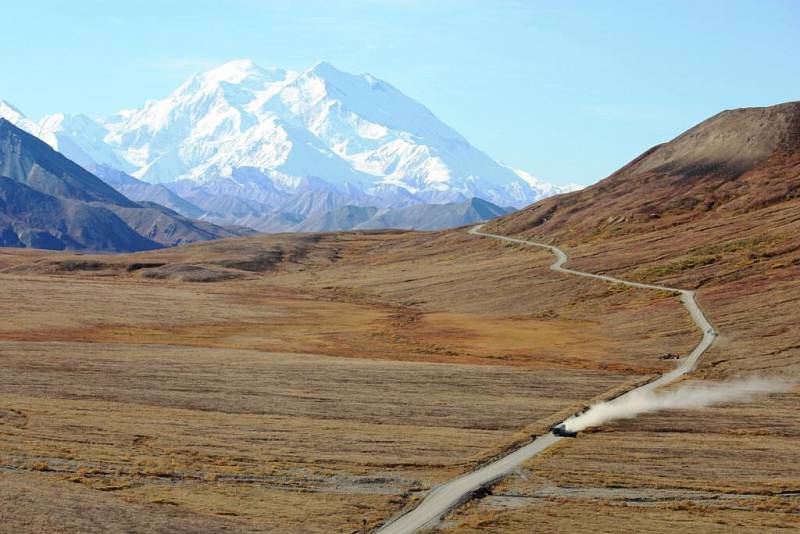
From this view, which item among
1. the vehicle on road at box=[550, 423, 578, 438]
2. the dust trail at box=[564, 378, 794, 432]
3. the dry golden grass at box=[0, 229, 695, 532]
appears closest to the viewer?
the dry golden grass at box=[0, 229, 695, 532]

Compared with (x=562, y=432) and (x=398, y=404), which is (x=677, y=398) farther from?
(x=398, y=404)

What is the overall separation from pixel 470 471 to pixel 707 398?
3037 cm

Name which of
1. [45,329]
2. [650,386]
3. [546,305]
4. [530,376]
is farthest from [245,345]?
[546,305]

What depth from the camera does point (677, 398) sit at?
3061 inches

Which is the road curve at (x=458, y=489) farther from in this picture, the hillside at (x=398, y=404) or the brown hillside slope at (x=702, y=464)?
the brown hillside slope at (x=702, y=464)

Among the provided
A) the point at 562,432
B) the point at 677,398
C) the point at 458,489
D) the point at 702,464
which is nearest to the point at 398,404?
the point at 562,432

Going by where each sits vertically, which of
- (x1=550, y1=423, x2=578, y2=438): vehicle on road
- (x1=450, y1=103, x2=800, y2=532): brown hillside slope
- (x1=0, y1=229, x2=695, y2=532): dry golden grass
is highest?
(x1=0, y1=229, x2=695, y2=532): dry golden grass

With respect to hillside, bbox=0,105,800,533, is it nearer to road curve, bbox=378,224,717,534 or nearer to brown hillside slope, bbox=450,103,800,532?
brown hillside slope, bbox=450,103,800,532

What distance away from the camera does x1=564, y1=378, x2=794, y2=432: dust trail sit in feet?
229

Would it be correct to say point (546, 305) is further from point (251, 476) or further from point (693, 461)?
point (251, 476)

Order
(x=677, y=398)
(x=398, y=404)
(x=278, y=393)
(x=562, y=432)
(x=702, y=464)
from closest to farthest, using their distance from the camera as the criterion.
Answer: (x=702, y=464)
(x=562, y=432)
(x=398, y=404)
(x=278, y=393)
(x=677, y=398)

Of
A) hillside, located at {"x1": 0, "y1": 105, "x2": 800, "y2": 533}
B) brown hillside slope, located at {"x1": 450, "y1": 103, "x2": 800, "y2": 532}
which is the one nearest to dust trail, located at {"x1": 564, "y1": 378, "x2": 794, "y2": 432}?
hillside, located at {"x1": 0, "y1": 105, "x2": 800, "y2": 533}

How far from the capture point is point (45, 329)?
356ft

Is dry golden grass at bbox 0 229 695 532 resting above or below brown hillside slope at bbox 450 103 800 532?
above
